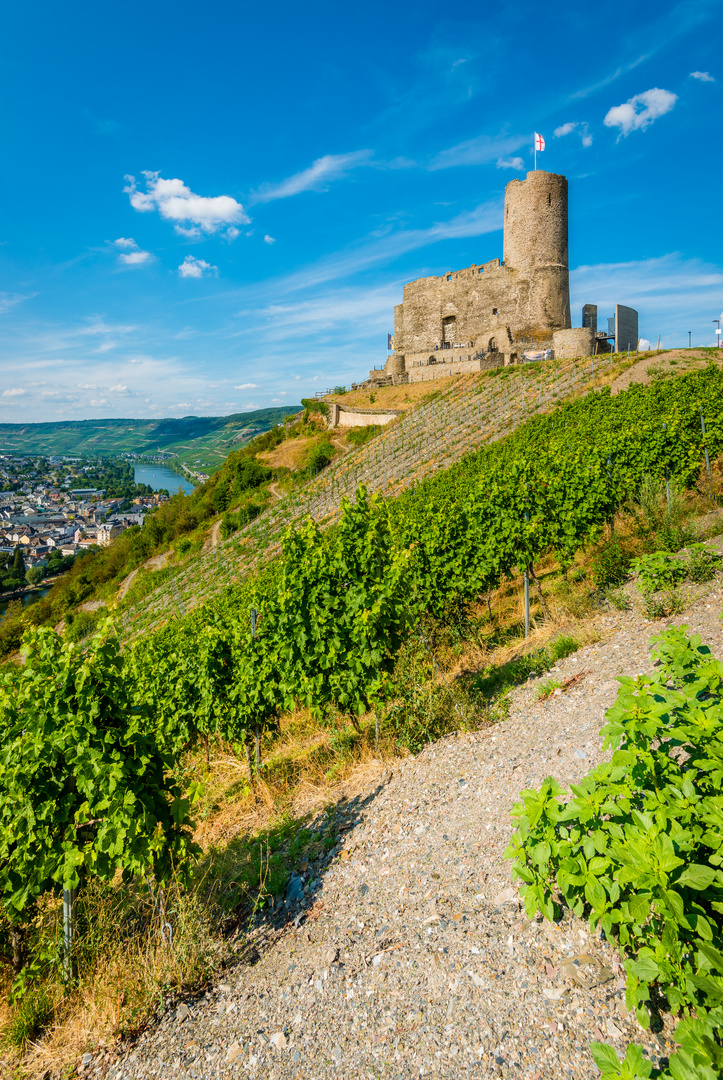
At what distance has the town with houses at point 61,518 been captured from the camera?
329ft

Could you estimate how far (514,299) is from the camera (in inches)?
1763

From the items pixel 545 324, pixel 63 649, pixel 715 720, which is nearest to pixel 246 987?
pixel 63 649

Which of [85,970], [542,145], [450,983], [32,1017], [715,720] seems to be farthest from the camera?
[542,145]

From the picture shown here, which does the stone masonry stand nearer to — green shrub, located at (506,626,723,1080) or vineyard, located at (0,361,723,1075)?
vineyard, located at (0,361,723,1075)

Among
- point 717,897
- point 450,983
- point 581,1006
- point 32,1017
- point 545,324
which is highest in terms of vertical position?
point 545,324

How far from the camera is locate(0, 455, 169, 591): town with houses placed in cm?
10031

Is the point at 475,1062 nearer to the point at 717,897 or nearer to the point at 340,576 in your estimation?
the point at 717,897

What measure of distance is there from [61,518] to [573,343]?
441 ft

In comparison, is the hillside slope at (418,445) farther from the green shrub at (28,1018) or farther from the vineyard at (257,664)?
the green shrub at (28,1018)

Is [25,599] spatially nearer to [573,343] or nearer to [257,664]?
[573,343]

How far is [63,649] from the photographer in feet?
12.6

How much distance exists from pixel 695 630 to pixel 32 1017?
699 centimetres

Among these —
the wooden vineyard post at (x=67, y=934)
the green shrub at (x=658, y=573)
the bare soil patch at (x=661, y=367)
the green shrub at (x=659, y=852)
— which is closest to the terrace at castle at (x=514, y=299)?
the bare soil patch at (x=661, y=367)

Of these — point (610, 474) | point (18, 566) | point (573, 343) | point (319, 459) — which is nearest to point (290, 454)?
point (319, 459)
